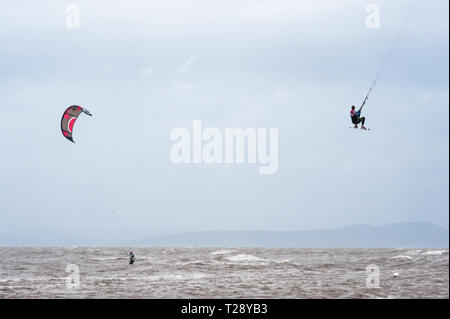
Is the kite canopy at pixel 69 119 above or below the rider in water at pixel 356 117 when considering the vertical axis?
above

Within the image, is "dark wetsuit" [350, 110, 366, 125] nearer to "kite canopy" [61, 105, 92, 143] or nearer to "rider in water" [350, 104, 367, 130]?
"rider in water" [350, 104, 367, 130]

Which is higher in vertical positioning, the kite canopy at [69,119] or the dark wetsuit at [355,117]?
the kite canopy at [69,119]

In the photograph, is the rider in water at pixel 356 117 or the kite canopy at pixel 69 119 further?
the kite canopy at pixel 69 119

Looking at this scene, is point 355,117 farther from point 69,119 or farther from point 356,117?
point 69,119

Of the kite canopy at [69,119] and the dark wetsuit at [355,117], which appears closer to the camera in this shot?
the dark wetsuit at [355,117]

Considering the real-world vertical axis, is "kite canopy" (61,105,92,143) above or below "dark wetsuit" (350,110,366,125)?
above

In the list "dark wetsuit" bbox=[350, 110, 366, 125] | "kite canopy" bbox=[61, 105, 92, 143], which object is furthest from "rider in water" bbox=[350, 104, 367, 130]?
"kite canopy" bbox=[61, 105, 92, 143]

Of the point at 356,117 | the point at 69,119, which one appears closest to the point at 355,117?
the point at 356,117

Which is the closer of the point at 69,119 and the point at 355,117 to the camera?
the point at 355,117

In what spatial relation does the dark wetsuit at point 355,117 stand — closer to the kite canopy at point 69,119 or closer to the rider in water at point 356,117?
the rider in water at point 356,117

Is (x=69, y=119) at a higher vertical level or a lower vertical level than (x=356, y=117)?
higher

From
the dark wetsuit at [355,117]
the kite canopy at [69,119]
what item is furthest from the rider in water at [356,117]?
the kite canopy at [69,119]
